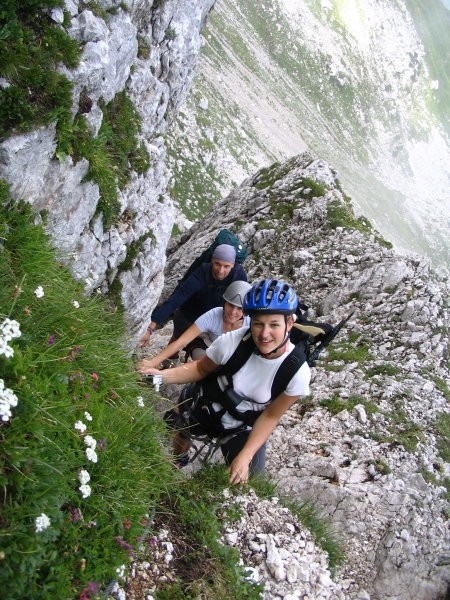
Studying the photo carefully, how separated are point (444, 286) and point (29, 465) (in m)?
15.9

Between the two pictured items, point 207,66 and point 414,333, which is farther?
point 207,66

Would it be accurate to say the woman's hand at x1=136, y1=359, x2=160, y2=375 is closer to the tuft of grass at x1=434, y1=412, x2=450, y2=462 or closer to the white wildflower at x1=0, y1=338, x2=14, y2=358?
the white wildflower at x1=0, y1=338, x2=14, y2=358

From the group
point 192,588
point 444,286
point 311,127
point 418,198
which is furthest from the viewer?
point 418,198

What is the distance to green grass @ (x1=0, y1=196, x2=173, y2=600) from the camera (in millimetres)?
3299

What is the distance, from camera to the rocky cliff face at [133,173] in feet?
24.5

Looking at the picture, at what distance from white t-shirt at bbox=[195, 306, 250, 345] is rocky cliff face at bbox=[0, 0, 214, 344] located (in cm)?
181

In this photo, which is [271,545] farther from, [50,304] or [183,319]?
[183,319]

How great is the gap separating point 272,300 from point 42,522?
3.45 m

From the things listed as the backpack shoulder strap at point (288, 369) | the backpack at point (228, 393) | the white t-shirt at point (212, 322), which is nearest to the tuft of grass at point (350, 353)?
the white t-shirt at point (212, 322)

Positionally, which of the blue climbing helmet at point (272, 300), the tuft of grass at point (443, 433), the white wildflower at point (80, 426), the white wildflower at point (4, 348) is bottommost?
the white wildflower at point (80, 426)

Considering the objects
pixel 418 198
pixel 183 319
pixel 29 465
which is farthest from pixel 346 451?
pixel 418 198

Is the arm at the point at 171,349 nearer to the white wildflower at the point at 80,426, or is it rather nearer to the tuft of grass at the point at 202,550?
the tuft of grass at the point at 202,550

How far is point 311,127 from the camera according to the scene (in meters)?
110

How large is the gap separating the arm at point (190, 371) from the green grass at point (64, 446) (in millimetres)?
569
